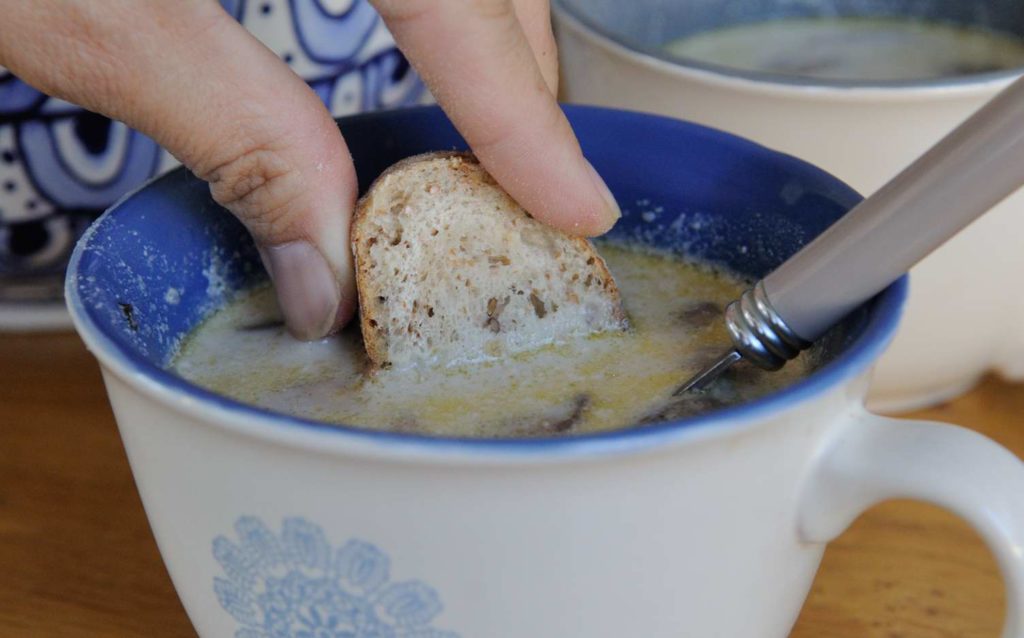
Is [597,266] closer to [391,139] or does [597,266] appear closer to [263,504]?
[391,139]

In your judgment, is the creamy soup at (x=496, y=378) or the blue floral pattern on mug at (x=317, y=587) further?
the creamy soup at (x=496, y=378)

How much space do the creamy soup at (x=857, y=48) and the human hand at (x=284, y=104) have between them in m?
0.38

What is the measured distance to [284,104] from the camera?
55 cm

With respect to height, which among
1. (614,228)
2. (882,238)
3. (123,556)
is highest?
(882,238)

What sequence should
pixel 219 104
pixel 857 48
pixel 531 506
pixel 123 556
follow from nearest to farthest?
1. pixel 531 506
2. pixel 219 104
3. pixel 123 556
4. pixel 857 48

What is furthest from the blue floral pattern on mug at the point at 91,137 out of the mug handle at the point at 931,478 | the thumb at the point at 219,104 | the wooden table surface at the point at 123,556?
the mug handle at the point at 931,478

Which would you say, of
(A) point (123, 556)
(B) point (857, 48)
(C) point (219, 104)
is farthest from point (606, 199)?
(B) point (857, 48)

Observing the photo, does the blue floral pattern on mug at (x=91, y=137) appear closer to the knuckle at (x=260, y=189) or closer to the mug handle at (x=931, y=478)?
the knuckle at (x=260, y=189)

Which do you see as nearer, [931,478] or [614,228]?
[931,478]

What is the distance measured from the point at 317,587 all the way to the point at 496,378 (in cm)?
17

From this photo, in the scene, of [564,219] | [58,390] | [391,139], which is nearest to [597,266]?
[564,219]

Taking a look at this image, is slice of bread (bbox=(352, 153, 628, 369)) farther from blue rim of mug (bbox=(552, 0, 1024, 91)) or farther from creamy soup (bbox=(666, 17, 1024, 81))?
creamy soup (bbox=(666, 17, 1024, 81))

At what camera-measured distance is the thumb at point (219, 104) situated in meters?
0.52

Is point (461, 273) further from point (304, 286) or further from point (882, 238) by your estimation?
point (882, 238)
